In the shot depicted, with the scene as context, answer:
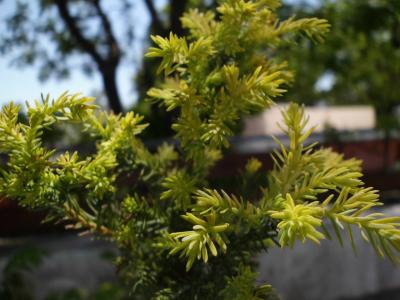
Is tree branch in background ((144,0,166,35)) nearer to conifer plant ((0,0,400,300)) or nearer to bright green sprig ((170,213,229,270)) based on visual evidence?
conifer plant ((0,0,400,300))

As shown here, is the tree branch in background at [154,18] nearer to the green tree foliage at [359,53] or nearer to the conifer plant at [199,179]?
the green tree foliage at [359,53]

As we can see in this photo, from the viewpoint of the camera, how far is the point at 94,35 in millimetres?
8805

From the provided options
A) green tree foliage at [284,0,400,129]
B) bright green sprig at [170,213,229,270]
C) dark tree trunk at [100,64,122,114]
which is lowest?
bright green sprig at [170,213,229,270]

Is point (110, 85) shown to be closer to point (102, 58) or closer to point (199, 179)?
point (102, 58)

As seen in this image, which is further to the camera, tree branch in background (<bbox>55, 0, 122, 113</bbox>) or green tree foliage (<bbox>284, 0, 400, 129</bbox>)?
green tree foliage (<bbox>284, 0, 400, 129</bbox>)

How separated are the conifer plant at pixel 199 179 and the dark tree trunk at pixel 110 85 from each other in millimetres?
5071

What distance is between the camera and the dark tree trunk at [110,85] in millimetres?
7578

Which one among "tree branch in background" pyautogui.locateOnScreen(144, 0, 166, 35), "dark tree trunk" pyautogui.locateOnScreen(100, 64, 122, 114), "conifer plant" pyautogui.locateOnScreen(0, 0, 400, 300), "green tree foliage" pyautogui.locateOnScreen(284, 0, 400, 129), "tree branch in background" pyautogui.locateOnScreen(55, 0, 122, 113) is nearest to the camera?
"conifer plant" pyautogui.locateOnScreen(0, 0, 400, 300)

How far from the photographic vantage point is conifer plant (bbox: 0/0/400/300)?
5.84ft

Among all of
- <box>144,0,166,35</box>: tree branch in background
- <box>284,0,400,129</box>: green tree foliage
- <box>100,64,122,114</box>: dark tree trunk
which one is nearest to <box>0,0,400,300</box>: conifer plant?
<box>100,64,122,114</box>: dark tree trunk

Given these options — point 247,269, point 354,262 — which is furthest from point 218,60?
point 354,262

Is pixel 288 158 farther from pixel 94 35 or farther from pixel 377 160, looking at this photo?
pixel 377 160

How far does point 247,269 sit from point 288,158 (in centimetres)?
48

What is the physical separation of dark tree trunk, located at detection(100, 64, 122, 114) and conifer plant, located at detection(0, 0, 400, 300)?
5.07 meters
